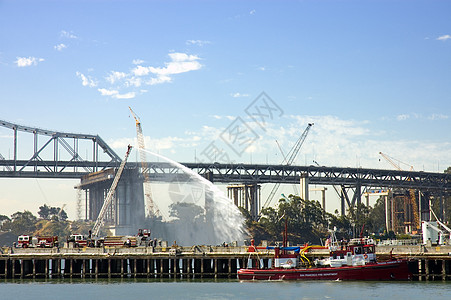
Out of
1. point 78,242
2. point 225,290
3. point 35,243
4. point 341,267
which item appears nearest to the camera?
point 225,290

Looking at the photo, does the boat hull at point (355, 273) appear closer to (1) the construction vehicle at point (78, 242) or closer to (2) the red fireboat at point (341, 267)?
(2) the red fireboat at point (341, 267)

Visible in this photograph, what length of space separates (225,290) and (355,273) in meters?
17.6

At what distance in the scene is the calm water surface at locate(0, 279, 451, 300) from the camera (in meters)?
76.1

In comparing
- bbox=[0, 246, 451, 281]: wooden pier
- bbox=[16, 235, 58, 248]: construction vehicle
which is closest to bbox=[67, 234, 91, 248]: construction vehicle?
bbox=[16, 235, 58, 248]: construction vehicle

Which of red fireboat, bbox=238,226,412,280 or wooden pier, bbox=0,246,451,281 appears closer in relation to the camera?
red fireboat, bbox=238,226,412,280

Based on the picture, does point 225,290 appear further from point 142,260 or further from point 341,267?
point 142,260

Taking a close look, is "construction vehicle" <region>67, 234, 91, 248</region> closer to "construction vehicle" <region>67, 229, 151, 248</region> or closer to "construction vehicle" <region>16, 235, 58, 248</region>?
"construction vehicle" <region>67, 229, 151, 248</region>

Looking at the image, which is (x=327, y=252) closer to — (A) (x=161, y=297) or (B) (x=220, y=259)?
(B) (x=220, y=259)

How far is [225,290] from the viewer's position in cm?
8181

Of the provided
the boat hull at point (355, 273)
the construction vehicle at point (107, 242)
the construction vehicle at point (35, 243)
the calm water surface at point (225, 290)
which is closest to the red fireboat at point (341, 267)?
the boat hull at point (355, 273)

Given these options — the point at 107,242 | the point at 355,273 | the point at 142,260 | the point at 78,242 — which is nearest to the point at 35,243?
the point at 78,242

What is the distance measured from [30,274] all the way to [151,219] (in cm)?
8221

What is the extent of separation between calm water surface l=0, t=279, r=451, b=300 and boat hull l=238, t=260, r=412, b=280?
1.04 m

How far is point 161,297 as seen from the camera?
76625 millimetres
